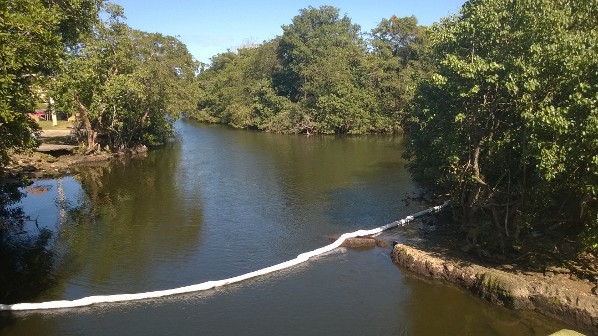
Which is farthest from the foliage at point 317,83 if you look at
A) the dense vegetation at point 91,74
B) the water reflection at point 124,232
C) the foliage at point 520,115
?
the foliage at point 520,115

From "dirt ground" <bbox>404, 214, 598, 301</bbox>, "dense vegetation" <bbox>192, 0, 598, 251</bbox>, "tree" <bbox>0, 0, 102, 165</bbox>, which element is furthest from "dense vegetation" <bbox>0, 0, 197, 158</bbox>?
"dirt ground" <bbox>404, 214, 598, 301</bbox>

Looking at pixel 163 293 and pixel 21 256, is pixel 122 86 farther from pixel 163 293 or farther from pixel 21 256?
pixel 163 293

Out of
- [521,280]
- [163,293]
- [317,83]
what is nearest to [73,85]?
[163,293]

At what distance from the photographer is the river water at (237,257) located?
14227 millimetres

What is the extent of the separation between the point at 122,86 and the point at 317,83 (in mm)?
32400

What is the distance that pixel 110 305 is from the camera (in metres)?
15.2

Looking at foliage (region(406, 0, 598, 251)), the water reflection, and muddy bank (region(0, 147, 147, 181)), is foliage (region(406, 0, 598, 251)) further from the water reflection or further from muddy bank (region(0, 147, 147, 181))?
muddy bank (region(0, 147, 147, 181))

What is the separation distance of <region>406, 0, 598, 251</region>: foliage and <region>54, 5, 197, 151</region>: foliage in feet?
84.1

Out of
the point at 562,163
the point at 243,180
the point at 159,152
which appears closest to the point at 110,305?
the point at 562,163

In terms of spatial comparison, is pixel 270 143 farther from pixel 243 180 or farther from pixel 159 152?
pixel 243 180

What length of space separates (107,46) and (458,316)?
35.7 m

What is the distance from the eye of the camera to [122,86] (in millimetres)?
39906

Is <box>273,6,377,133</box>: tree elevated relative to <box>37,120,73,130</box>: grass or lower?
elevated

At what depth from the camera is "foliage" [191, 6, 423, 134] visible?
214ft
